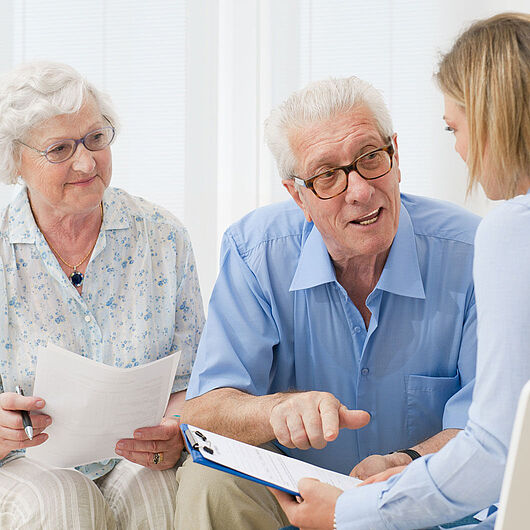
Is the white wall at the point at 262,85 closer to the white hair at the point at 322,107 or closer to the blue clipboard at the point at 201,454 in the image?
the white hair at the point at 322,107

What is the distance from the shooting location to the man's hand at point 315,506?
3.46 feet

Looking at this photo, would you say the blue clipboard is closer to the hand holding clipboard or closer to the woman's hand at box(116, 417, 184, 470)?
the hand holding clipboard

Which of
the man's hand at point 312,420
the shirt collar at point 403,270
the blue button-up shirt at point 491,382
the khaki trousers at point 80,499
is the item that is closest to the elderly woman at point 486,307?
the blue button-up shirt at point 491,382

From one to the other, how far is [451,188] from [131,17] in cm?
132

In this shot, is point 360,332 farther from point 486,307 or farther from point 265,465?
point 486,307

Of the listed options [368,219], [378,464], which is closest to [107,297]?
[368,219]

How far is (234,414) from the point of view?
1.45 meters

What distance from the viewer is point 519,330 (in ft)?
2.76

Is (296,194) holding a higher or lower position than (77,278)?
higher

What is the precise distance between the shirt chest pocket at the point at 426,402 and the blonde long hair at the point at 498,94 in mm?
611

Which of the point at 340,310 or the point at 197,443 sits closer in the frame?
the point at 197,443

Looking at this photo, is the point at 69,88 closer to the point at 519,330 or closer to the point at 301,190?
the point at 301,190

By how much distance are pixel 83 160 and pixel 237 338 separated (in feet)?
1.84

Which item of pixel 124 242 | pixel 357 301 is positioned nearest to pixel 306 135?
pixel 357 301
